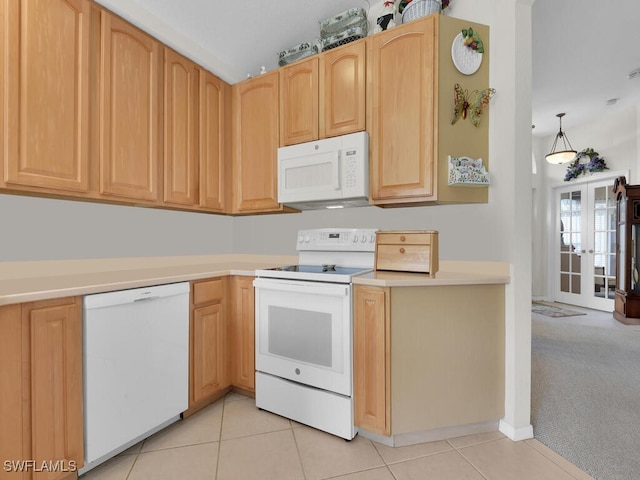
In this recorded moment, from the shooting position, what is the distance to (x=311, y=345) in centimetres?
175

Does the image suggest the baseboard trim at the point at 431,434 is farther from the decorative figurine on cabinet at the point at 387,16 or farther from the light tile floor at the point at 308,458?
the decorative figurine on cabinet at the point at 387,16

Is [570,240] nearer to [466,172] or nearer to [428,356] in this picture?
[466,172]

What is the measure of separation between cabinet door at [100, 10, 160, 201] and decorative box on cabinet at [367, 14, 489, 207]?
4.57 ft

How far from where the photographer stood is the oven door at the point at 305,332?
1651mm

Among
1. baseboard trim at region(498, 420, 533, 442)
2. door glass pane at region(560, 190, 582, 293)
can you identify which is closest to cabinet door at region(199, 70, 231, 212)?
baseboard trim at region(498, 420, 533, 442)

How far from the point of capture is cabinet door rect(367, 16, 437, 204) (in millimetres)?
1767

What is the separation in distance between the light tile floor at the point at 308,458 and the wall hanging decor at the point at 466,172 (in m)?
1.40

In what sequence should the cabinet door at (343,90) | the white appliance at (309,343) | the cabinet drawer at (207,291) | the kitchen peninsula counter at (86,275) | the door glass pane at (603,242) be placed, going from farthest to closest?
1. the door glass pane at (603,242)
2. the cabinet door at (343,90)
3. the cabinet drawer at (207,291)
4. the white appliance at (309,343)
5. the kitchen peninsula counter at (86,275)

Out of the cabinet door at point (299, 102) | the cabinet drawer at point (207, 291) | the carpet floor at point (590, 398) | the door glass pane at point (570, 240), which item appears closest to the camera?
the carpet floor at point (590, 398)

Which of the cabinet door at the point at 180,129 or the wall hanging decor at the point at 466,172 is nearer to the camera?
the wall hanging decor at the point at 466,172

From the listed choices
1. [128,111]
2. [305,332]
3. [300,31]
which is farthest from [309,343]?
[300,31]

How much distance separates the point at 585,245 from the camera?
191 inches

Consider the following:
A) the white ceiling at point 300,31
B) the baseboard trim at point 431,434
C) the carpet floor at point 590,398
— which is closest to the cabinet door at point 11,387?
the baseboard trim at point 431,434

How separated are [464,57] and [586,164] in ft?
14.5
